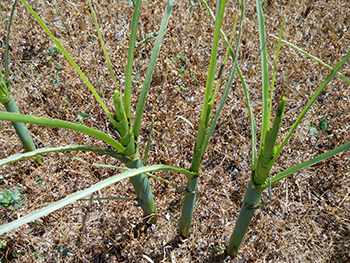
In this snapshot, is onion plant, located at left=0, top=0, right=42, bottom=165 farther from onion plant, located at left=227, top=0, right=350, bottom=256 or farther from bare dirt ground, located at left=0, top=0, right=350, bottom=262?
onion plant, located at left=227, top=0, right=350, bottom=256

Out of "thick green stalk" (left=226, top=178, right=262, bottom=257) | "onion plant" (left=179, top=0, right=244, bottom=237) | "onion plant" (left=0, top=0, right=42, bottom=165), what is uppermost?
"onion plant" (left=0, top=0, right=42, bottom=165)

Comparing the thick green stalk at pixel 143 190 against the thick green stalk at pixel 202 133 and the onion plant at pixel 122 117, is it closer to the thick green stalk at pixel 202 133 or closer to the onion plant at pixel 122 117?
the onion plant at pixel 122 117

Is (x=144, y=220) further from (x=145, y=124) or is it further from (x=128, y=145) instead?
(x=128, y=145)

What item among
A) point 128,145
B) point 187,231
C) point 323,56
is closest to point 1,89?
point 128,145

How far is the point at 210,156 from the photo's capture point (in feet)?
5.80

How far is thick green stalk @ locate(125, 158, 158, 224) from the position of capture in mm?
1033

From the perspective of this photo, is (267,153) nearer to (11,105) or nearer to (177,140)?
(177,140)

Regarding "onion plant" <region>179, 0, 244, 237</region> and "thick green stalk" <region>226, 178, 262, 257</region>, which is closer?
"onion plant" <region>179, 0, 244, 237</region>

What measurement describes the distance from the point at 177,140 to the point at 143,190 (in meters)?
0.65

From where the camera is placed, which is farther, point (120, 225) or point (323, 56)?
point (323, 56)

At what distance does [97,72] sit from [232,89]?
0.98 m

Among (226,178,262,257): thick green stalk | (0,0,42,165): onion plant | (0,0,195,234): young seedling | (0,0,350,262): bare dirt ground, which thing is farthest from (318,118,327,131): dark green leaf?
(0,0,42,165): onion plant

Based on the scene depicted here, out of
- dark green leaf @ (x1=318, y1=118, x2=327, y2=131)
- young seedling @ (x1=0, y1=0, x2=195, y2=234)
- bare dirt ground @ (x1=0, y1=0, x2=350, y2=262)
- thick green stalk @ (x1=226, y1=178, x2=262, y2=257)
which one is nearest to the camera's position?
young seedling @ (x1=0, y1=0, x2=195, y2=234)

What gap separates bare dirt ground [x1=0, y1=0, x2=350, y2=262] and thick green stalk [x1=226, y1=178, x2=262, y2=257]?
203mm
